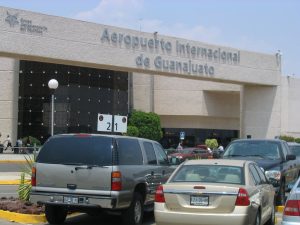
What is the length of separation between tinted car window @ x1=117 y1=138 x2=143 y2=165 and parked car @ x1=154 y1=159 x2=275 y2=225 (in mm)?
1459

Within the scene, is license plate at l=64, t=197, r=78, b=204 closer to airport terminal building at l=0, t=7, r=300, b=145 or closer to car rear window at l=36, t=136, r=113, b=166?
car rear window at l=36, t=136, r=113, b=166

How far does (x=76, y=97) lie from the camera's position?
55.2 m

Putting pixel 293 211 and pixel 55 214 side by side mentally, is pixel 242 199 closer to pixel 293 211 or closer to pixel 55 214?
pixel 293 211

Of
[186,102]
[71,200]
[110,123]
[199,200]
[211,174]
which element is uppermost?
[186,102]

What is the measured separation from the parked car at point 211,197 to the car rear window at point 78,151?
1.63 metres

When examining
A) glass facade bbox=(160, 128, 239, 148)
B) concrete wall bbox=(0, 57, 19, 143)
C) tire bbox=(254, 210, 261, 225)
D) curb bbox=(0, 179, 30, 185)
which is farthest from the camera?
glass facade bbox=(160, 128, 239, 148)

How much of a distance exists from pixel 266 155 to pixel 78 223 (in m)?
5.79

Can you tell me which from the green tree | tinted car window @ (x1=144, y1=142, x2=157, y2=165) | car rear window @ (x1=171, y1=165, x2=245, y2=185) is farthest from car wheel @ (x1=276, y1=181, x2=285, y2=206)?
the green tree

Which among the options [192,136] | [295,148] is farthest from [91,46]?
[192,136]

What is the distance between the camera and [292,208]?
828 centimetres

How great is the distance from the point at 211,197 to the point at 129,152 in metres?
2.90

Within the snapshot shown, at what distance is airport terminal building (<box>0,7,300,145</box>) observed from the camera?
29547 mm

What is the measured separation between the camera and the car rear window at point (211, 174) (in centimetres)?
1019

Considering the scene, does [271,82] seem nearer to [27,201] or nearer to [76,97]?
[76,97]
